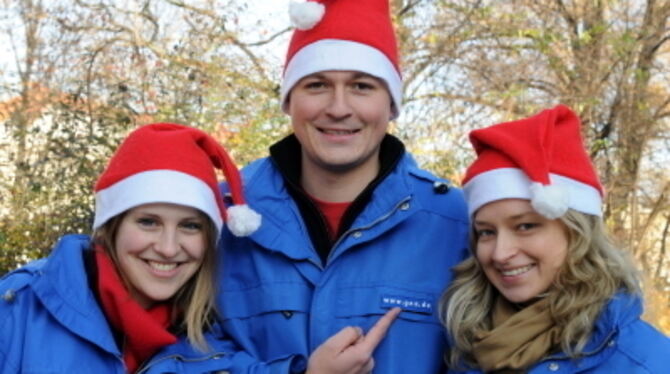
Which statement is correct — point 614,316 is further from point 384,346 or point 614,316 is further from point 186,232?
point 186,232

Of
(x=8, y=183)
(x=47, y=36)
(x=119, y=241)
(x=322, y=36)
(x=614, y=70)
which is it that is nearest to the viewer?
(x=119, y=241)

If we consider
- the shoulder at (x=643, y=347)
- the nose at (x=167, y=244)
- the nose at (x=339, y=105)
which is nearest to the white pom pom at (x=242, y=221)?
the nose at (x=167, y=244)

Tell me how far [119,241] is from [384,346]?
1049 millimetres

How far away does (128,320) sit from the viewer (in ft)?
9.73

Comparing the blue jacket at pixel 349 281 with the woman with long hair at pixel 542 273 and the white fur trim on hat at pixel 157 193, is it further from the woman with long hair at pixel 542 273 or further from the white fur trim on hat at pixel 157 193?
the white fur trim on hat at pixel 157 193

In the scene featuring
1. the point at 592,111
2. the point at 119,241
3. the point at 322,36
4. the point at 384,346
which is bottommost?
the point at 384,346

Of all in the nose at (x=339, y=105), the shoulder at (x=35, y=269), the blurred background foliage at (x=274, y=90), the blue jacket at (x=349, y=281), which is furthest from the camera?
the blurred background foliage at (x=274, y=90)

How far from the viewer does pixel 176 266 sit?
3189mm

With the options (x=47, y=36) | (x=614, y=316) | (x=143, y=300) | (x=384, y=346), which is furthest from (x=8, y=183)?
(x=614, y=316)

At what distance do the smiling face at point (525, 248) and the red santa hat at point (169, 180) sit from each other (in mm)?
896

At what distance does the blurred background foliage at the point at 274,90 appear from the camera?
8.53 m

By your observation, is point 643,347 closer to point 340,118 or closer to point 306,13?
point 340,118

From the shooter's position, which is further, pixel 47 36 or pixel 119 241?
pixel 47 36

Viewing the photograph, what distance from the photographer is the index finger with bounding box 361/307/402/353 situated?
2.91 m
